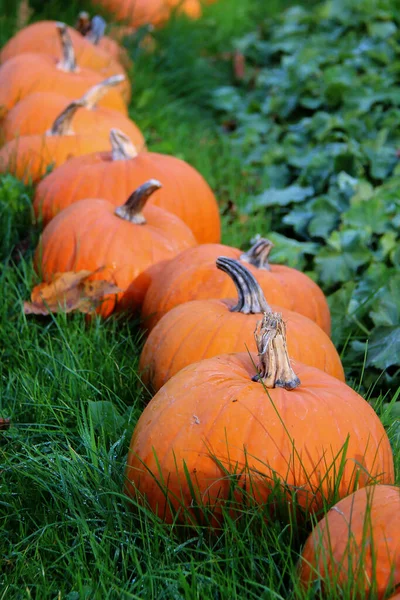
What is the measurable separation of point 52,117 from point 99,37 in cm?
189

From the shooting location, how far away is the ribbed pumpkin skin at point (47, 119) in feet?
14.7

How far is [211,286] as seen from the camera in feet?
9.84

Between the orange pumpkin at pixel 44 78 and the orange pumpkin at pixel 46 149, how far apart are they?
669 millimetres

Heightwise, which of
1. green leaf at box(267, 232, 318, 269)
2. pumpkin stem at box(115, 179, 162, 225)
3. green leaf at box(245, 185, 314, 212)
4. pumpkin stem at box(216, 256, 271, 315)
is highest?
pumpkin stem at box(216, 256, 271, 315)

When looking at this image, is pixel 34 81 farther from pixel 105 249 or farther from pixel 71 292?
pixel 71 292

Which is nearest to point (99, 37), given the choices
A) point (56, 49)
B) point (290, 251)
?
point (56, 49)

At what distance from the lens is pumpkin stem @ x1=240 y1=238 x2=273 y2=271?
3055mm

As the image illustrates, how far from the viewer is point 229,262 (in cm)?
263

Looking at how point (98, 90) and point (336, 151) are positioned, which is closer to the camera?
point (98, 90)

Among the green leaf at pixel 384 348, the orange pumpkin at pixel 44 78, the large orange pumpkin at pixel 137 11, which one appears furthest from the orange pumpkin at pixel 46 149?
the large orange pumpkin at pixel 137 11

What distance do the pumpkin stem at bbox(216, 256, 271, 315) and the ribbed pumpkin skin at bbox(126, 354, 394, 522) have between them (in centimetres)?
52

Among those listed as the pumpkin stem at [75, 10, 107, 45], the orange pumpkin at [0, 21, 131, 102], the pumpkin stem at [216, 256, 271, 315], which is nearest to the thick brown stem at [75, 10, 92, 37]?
the pumpkin stem at [75, 10, 107, 45]

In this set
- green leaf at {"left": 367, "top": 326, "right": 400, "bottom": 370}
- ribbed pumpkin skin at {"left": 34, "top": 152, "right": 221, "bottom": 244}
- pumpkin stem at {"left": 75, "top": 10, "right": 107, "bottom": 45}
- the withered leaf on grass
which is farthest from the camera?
pumpkin stem at {"left": 75, "top": 10, "right": 107, "bottom": 45}

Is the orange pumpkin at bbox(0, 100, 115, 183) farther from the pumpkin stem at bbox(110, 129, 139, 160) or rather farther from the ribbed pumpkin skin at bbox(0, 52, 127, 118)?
the ribbed pumpkin skin at bbox(0, 52, 127, 118)
